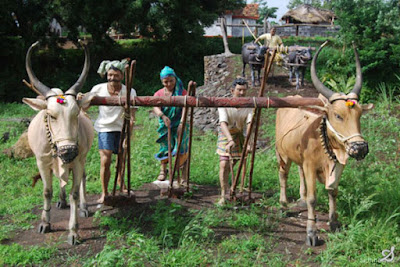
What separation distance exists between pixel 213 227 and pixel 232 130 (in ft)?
4.22

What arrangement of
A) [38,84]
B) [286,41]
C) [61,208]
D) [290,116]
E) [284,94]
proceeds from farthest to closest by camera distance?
[286,41], [284,94], [61,208], [290,116], [38,84]

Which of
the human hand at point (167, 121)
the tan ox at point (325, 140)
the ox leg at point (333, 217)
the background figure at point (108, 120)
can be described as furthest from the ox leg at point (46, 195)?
the ox leg at point (333, 217)

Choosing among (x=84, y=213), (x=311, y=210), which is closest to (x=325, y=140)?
(x=311, y=210)

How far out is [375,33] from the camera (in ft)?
36.6

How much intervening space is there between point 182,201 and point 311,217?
1831 millimetres

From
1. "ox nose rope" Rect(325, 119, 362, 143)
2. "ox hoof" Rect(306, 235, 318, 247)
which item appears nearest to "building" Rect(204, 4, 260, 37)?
"ox nose rope" Rect(325, 119, 362, 143)

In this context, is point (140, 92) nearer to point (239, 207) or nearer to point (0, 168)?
point (0, 168)

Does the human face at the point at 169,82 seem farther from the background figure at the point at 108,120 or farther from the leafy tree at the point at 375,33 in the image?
the leafy tree at the point at 375,33

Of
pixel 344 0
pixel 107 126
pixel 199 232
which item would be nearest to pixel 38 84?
pixel 107 126

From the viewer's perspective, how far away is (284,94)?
11.4 m

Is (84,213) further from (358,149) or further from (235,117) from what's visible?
(358,149)

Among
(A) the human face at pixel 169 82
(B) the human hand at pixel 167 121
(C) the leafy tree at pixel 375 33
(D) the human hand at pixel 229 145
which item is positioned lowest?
(D) the human hand at pixel 229 145

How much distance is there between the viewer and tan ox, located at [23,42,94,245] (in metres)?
3.60

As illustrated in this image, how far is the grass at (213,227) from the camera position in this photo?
3.67 metres
